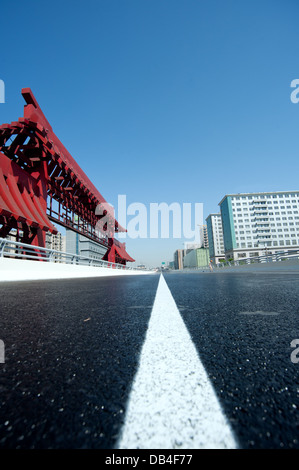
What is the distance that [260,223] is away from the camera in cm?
11575

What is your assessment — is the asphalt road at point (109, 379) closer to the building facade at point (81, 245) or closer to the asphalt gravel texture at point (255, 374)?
the asphalt gravel texture at point (255, 374)

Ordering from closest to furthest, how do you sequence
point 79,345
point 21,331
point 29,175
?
point 79,345, point 21,331, point 29,175

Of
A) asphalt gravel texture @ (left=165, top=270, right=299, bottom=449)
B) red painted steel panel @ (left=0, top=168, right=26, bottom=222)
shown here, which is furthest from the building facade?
asphalt gravel texture @ (left=165, top=270, right=299, bottom=449)

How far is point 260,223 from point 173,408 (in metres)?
127

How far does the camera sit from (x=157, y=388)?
2.45 feet

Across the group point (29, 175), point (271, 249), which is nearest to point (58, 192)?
point (29, 175)

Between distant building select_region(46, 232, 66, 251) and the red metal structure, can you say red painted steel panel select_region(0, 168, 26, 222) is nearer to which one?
the red metal structure

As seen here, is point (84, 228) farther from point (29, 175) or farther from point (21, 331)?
point (21, 331)

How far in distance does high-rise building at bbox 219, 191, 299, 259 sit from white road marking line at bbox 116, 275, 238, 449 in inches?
4617

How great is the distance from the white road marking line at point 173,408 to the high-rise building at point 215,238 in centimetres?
14897

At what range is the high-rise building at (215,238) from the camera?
5825 inches

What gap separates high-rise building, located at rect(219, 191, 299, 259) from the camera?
112 metres

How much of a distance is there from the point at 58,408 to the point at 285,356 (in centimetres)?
93

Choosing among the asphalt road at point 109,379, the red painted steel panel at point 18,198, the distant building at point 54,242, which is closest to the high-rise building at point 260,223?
the distant building at point 54,242
